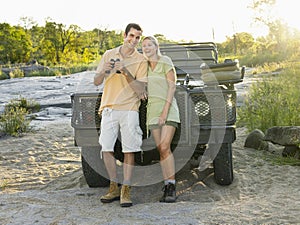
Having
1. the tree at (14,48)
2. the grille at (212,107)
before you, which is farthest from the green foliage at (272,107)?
the tree at (14,48)

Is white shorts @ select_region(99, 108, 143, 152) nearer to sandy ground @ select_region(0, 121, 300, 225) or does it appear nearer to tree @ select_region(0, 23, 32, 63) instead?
sandy ground @ select_region(0, 121, 300, 225)

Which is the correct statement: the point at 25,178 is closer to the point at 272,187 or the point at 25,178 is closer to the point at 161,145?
the point at 161,145

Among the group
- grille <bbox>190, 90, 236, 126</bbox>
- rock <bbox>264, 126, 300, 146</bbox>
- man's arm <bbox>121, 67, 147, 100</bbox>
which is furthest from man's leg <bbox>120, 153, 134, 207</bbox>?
rock <bbox>264, 126, 300, 146</bbox>

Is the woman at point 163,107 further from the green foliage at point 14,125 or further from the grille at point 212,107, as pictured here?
the green foliage at point 14,125

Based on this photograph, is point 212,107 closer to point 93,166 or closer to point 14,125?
point 93,166

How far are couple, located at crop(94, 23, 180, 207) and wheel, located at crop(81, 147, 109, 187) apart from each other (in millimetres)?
423

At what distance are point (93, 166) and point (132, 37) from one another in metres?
1.40

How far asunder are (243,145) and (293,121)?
0.85m

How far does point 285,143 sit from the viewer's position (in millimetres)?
6066

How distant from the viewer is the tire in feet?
14.7

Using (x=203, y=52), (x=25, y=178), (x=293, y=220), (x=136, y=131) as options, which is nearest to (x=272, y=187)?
(x=293, y=220)

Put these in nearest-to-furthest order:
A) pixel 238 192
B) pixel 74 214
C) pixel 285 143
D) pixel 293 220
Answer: pixel 293 220, pixel 74 214, pixel 238 192, pixel 285 143

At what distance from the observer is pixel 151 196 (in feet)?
14.8

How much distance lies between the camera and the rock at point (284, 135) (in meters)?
5.97
